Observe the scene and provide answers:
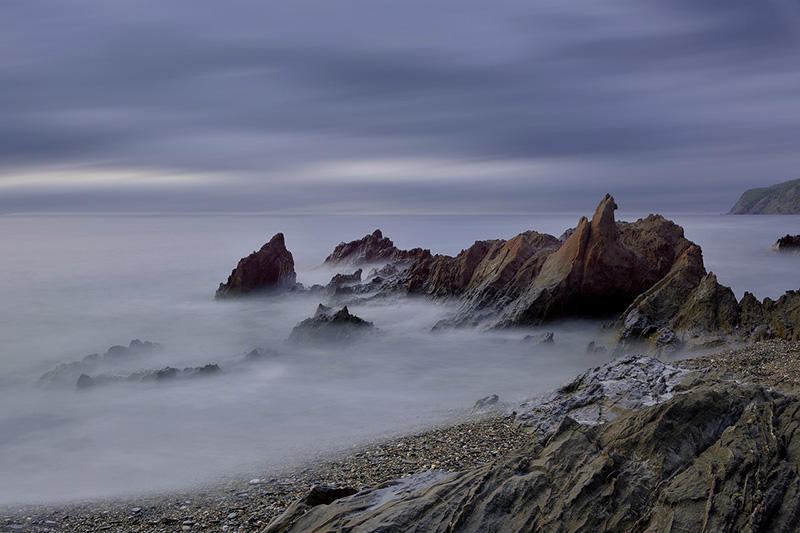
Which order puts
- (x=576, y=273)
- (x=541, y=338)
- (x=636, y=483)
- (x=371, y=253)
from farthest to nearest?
(x=371, y=253) < (x=576, y=273) < (x=541, y=338) < (x=636, y=483)

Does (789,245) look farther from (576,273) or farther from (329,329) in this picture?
(329,329)

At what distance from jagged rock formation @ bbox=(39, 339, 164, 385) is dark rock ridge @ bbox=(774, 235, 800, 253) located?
225ft

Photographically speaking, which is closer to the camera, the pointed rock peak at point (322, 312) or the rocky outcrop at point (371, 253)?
the pointed rock peak at point (322, 312)

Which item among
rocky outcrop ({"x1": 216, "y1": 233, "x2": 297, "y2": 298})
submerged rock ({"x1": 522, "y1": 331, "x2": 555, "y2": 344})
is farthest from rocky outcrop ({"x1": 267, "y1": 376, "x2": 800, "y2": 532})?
rocky outcrop ({"x1": 216, "y1": 233, "x2": 297, "y2": 298})

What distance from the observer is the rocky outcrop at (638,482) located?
5.27 meters

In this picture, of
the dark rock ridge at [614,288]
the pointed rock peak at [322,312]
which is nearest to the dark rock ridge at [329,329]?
the pointed rock peak at [322,312]

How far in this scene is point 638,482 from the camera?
576 centimetres

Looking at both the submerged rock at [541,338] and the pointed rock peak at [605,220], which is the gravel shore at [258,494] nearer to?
the submerged rock at [541,338]

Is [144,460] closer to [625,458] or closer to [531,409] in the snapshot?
[531,409]

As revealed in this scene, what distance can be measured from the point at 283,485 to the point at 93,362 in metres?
16.2

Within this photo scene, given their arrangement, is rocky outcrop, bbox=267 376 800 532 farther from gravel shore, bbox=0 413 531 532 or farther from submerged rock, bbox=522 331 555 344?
submerged rock, bbox=522 331 555 344

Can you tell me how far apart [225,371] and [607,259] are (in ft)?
55.9

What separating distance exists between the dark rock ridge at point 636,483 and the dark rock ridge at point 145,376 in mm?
14893

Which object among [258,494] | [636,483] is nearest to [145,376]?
[258,494]
